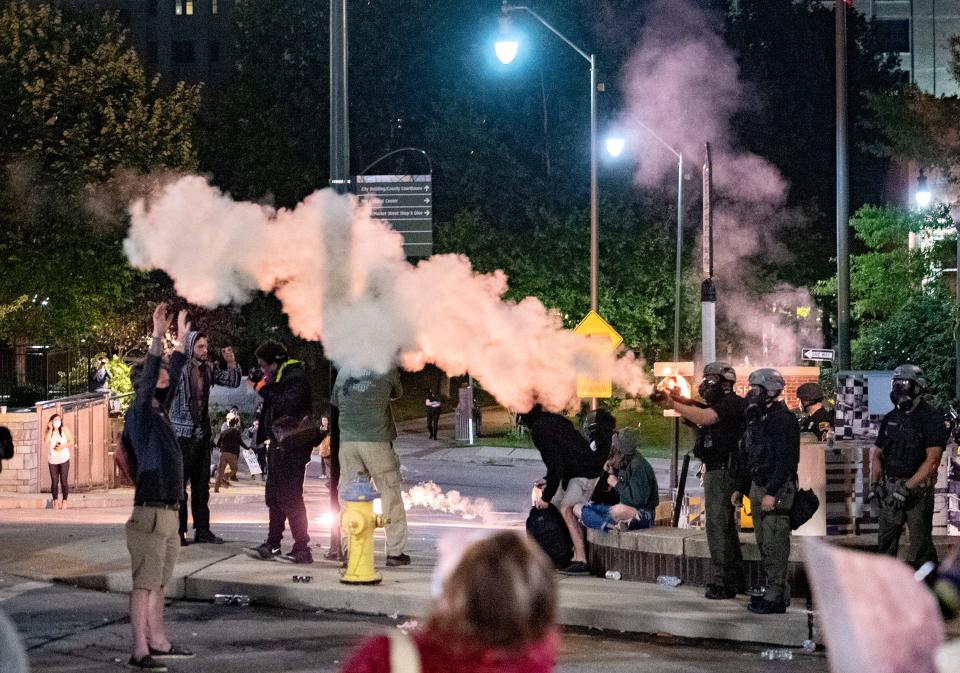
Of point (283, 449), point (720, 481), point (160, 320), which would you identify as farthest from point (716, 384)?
point (160, 320)

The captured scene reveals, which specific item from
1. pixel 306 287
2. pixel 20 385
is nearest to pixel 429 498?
pixel 20 385

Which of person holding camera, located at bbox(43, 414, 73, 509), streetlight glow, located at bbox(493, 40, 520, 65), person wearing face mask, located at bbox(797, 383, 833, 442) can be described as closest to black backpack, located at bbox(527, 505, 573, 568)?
person wearing face mask, located at bbox(797, 383, 833, 442)

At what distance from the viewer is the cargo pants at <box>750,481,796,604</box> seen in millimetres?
9586

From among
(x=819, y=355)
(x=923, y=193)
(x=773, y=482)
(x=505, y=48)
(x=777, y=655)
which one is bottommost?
(x=777, y=655)

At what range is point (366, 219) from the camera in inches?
464

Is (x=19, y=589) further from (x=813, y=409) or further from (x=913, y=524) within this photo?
(x=813, y=409)

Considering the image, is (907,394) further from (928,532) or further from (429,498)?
(429,498)

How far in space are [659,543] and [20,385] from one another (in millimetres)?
18122

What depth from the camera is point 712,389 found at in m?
10.4

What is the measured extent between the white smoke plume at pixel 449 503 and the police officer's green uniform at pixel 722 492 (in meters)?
9.95

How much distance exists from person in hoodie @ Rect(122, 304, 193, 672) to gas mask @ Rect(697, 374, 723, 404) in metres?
4.16

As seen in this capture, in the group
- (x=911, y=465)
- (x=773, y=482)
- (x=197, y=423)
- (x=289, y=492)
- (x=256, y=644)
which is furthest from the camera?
(x=197, y=423)

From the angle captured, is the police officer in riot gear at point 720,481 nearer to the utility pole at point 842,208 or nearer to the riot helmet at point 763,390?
the riot helmet at point 763,390

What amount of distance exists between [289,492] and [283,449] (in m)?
0.35
